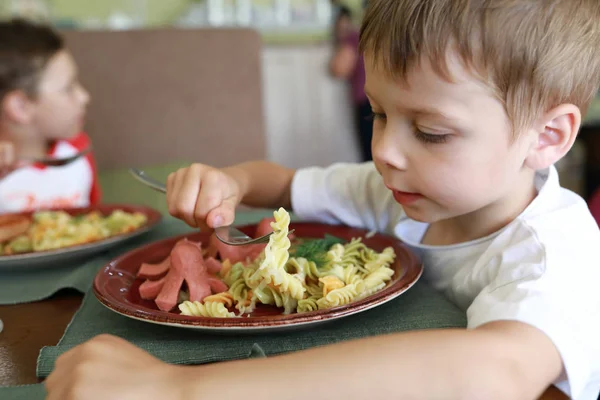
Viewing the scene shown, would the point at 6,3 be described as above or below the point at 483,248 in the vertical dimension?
above

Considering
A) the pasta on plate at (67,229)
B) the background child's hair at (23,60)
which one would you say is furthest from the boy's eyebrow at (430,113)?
the background child's hair at (23,60)

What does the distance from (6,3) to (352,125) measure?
2.30 metres

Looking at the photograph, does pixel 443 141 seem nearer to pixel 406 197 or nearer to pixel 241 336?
pixel 406 197

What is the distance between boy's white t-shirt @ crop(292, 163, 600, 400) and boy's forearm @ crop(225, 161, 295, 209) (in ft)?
0.67

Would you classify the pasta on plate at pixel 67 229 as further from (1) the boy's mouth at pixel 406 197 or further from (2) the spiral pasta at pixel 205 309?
(1) the boy's mouth at pixel 406 197

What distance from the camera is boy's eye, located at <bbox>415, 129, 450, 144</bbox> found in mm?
678

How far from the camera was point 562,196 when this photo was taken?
785 mm

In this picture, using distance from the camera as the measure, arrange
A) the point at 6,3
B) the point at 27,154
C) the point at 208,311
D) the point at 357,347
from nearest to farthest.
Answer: the point at 357,347
the point at 208,311
the point at 27,154
the point at 6,3

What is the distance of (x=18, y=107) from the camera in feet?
6.46

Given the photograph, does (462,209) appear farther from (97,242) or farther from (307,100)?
(307,100)

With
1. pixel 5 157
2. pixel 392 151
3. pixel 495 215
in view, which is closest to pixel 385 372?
pixel 392 151

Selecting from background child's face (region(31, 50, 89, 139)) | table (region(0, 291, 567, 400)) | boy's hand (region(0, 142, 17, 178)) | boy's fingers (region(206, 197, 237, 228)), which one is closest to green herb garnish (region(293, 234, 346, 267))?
boy's fingers (region(206, 197, 237, 228))

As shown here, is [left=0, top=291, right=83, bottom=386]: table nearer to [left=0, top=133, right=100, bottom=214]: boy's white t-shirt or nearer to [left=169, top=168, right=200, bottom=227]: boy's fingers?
[left=169, top=168, right=200, bottom=227]: boy's fingers

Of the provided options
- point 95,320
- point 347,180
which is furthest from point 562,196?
point 95,320
